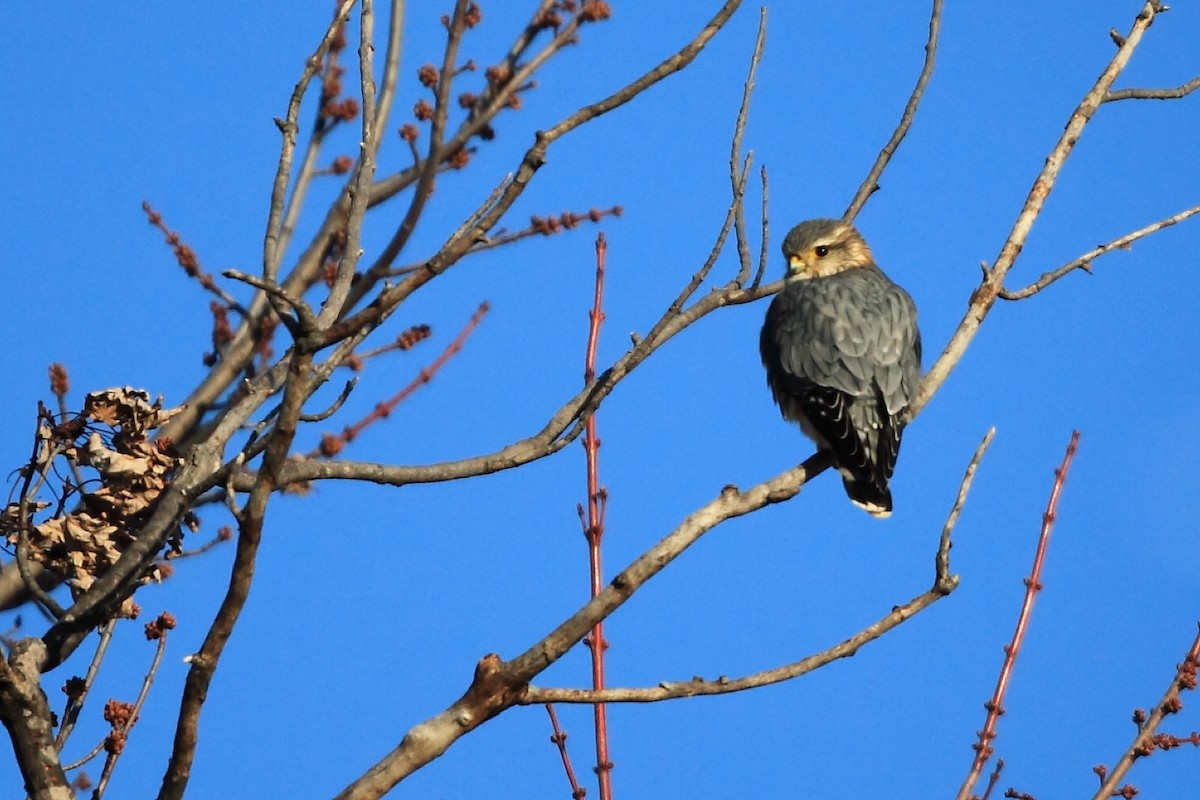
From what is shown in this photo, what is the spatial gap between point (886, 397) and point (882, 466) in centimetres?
27

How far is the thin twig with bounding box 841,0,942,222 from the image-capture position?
13.2ft

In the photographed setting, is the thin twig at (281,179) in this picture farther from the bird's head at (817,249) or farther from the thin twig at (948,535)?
the bird's head at (817,249)

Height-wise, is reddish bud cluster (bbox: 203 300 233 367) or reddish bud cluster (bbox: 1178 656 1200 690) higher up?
reddish bud cluster (bbox: 203 300 233 367)

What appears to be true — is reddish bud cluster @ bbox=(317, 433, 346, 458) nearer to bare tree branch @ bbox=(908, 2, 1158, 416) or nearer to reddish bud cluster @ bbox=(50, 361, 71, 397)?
reddish bud cluster @ bbox=(50, 361, 71, 397)

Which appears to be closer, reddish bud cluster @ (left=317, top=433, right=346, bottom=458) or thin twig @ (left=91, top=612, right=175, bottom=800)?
Result: thin twig @ (left=91, top=612, right=175, bottom=800)

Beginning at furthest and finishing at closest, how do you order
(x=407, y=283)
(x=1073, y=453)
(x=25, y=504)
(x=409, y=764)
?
(x=1073, y=453) → (x=25, y=504) → (x=409, y=764) → (x=407, y=283)

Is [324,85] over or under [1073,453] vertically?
over

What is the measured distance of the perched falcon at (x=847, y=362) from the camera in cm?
516

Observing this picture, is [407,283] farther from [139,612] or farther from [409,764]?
[139,612]

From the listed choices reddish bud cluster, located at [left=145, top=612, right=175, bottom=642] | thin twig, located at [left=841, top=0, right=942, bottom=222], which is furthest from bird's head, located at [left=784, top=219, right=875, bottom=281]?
reddish bud cluster, located at [left=145, top=612, right=175, bottom=642]

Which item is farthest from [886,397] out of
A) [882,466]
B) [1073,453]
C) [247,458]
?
[247,458]

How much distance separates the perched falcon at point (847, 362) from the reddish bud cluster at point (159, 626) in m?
2.68

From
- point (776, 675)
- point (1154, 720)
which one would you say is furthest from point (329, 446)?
point (1154, 720)

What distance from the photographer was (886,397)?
5.18m
